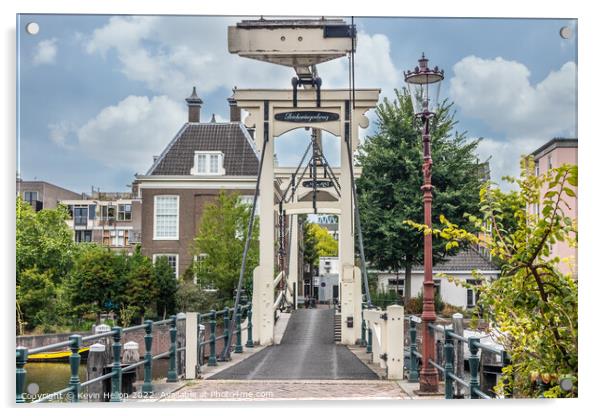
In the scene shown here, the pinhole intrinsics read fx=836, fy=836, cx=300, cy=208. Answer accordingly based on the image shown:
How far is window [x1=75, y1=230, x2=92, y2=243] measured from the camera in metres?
8.69

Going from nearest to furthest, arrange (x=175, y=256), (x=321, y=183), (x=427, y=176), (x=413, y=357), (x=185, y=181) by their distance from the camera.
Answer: (x=427, y=176), (x=413, y=357), (x=175, y=256), (x=185, y=181), (x=321, y=183)

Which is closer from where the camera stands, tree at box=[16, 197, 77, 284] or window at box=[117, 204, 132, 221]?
tree at box=[16, 197, 77, 284]

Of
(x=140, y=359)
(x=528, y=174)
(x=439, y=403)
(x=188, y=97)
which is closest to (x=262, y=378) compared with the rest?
(x=140, y=359)

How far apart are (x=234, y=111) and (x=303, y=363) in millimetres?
3176

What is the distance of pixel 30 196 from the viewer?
25.0 ft

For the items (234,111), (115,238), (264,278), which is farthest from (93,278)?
(264,278)

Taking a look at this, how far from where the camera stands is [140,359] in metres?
8.97

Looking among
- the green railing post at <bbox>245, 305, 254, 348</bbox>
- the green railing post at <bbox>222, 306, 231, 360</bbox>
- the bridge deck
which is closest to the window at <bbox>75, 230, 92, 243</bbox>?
the bridge deck

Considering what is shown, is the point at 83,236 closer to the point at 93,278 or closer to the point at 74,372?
the point at 93,278

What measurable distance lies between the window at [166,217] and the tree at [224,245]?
1.02ft

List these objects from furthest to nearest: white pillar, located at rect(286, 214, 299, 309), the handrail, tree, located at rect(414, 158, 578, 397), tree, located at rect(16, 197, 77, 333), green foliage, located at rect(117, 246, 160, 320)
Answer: white pillar, located at rect(286, 214, 299, 309) < green foliage, located at rect(117, 246, 160, 320) < tree, located at rect(16, 197, 77, 333) < the handrail < tree, located at rect(414, 158, 578, 397)

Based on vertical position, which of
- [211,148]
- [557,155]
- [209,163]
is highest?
[211,148]

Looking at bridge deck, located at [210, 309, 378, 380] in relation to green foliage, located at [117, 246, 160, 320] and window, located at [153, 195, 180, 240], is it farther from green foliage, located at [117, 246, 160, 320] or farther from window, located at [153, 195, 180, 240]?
window, located at [153, 195, 180, 240]

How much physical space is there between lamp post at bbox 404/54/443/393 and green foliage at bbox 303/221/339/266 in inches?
542
